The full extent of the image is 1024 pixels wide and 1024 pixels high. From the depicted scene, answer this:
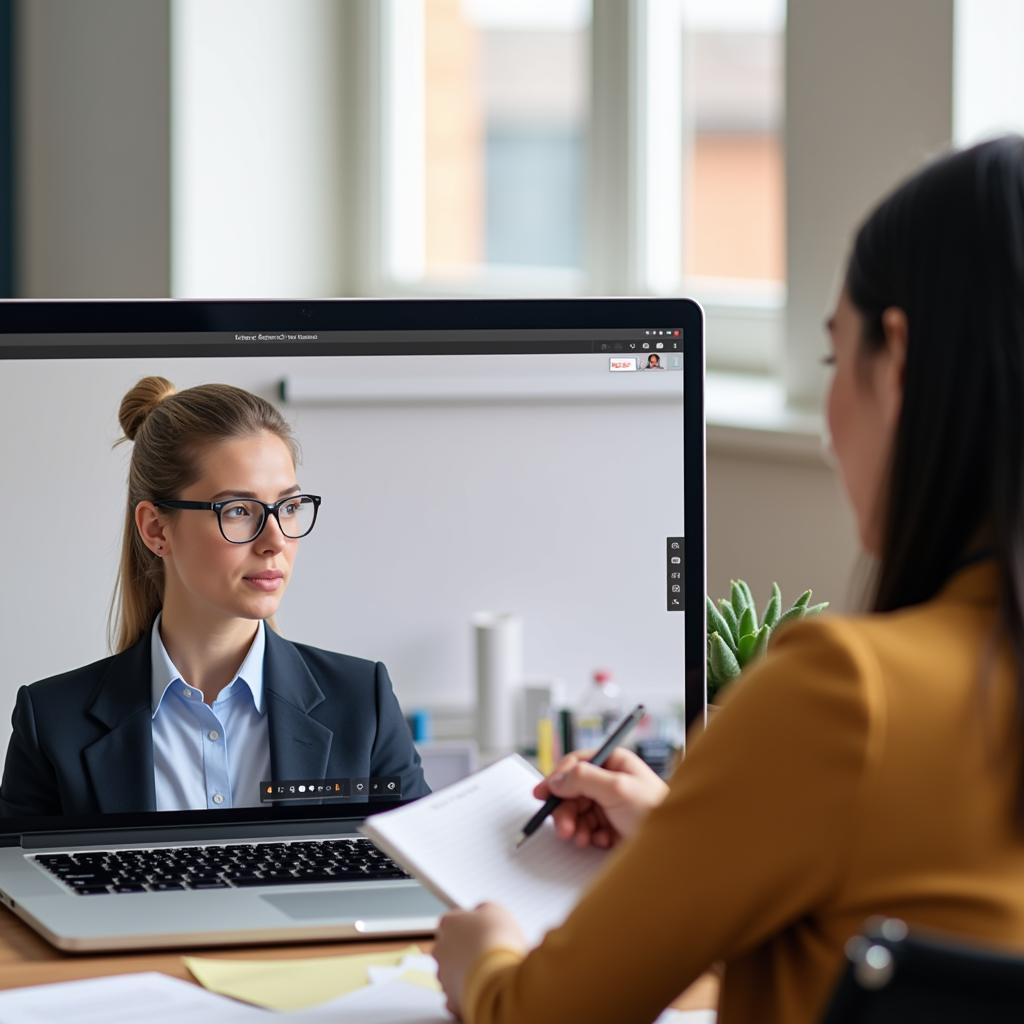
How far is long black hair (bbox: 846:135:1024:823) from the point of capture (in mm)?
709

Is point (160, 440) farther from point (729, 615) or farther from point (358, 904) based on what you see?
point (729, 615)

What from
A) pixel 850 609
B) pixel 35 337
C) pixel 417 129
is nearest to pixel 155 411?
pixel 35 337

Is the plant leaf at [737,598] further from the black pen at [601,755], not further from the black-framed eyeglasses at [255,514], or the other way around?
the black-framed eyeglasses at [255,514]

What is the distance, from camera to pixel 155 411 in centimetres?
110

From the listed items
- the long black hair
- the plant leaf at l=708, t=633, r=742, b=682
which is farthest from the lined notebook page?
the long black hair

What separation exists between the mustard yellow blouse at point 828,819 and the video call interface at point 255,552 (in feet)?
1.42

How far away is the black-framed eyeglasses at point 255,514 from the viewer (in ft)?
3.62

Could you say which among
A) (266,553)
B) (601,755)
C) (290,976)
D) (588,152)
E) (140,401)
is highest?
(588,152)

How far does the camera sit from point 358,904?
1.06 metres

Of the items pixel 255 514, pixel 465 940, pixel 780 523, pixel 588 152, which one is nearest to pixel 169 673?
pixel 255 514

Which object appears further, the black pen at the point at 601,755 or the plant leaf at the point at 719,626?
the plant leaf at the point at 719,626

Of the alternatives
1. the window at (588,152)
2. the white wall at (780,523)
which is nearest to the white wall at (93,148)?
the window at (588,152)

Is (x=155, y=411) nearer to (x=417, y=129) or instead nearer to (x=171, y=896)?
(x=171, y=896)

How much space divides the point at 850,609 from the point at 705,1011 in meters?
0.27
